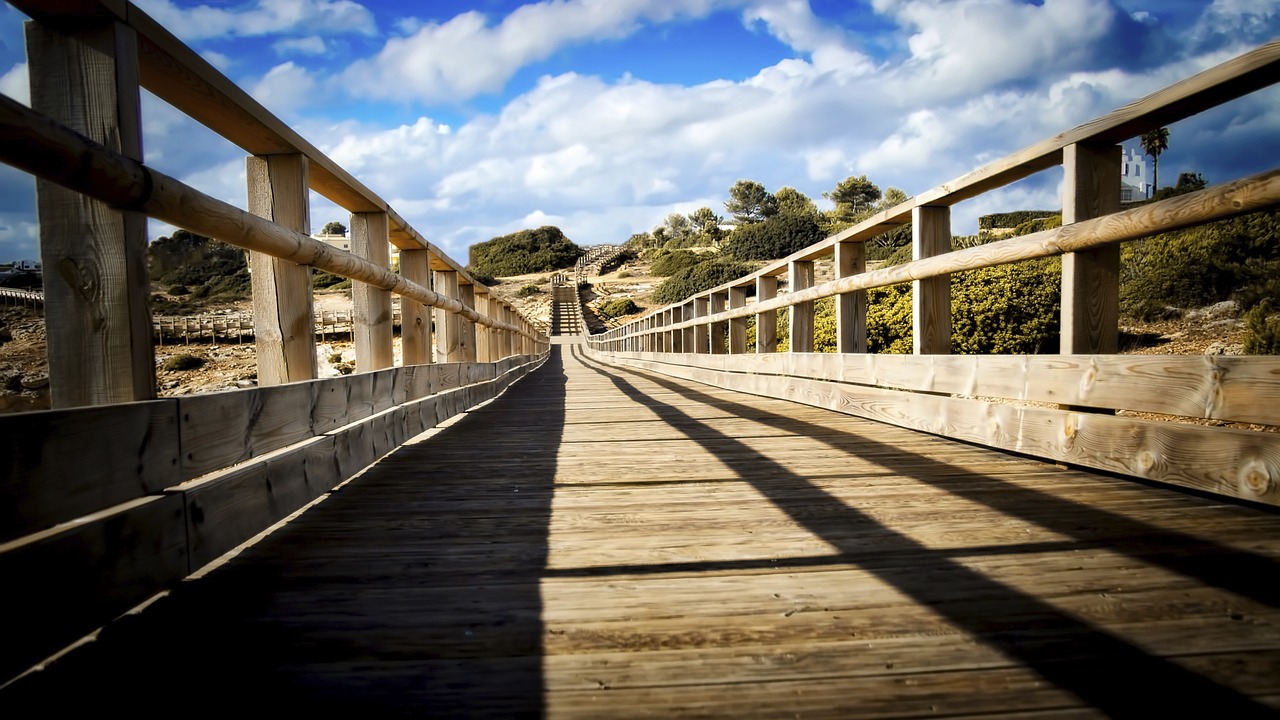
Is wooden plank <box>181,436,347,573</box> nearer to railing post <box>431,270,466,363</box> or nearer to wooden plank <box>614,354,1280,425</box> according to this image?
wooden plank <box>614,354,1280,425</box>

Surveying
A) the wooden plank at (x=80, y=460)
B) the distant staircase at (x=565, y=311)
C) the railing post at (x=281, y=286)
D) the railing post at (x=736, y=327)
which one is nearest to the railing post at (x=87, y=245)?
the wooden plank at (x=80, y=460)

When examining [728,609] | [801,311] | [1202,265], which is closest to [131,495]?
[728,609]

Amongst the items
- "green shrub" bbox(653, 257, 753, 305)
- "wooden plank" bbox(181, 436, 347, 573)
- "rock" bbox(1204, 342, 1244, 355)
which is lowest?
"wooden plank" bbox(181, 436, 347, 573)

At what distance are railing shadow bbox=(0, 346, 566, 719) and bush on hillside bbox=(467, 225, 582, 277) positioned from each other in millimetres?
58013

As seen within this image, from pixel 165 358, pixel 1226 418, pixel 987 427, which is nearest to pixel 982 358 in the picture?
pixel 987 427

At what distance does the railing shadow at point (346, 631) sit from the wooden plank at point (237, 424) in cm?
27

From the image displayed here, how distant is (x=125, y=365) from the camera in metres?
1.38

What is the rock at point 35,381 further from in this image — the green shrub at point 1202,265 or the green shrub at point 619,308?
the green shrub at point 619,308

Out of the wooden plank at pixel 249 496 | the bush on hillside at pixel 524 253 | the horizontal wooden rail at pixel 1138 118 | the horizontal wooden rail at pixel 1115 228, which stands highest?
the bush on hillside at pixel 524 253

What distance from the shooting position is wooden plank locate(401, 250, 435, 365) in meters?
4.01

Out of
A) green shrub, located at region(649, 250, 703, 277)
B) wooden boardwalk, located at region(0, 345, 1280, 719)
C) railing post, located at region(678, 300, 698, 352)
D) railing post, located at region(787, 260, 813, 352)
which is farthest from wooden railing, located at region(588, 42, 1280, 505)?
green shrub, located at region(649, 250, 703, 277)

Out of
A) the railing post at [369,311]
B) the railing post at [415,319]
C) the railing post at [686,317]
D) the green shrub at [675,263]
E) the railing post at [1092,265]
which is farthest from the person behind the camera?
the green shrub at [675,263]

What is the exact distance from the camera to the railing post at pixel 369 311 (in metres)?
3.12

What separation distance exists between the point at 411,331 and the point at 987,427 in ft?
10.7
